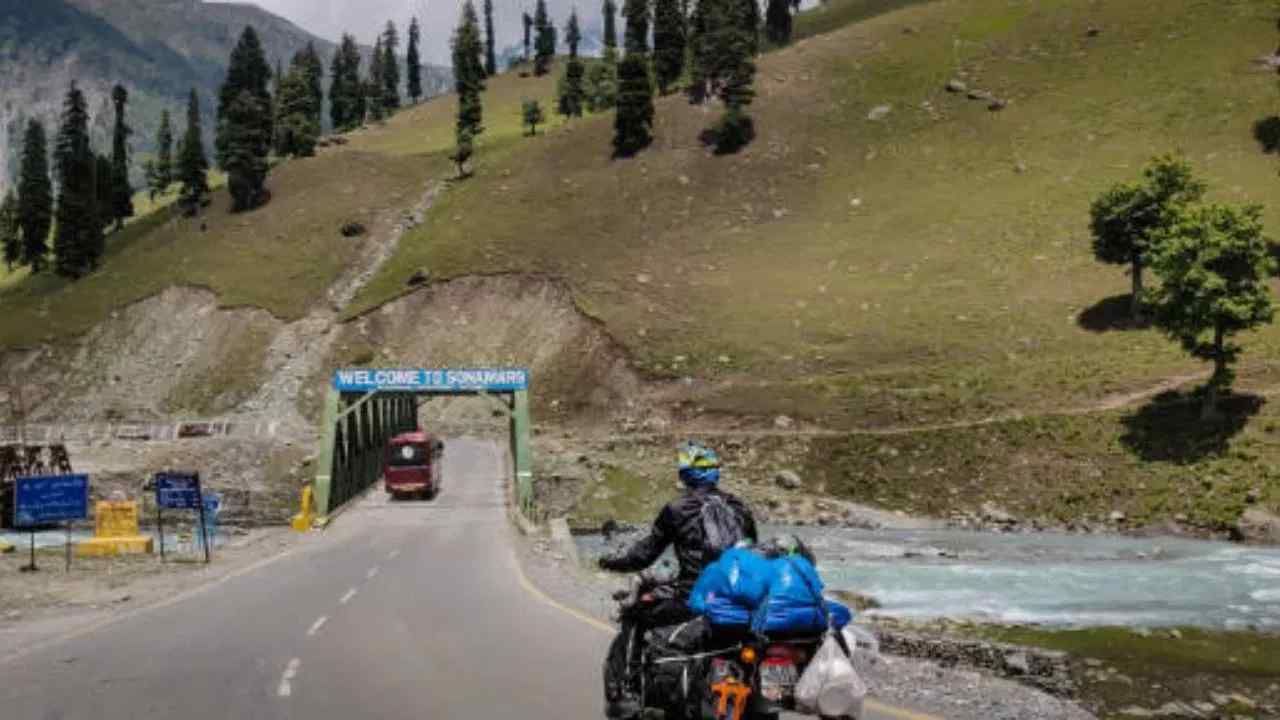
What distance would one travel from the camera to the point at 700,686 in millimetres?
8766

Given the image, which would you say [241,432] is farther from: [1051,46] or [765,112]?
[1051,46]

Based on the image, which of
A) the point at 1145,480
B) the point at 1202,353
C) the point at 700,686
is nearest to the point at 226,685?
the point at 700,686

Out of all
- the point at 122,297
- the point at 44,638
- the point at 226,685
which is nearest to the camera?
the point at 226,685

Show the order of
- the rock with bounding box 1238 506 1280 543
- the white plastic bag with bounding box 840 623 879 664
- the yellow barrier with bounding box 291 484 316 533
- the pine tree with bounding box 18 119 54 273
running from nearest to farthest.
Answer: the white plastic bag with bounding box 840 623 879 664
the rock with bounding box 1238 506 1280 543
the yellow barrier with bounding box 291 484 316 533
the pine tree with bounding box 18 119 54 273

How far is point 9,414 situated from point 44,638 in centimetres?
8846

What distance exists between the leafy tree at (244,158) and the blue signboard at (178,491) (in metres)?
95.9

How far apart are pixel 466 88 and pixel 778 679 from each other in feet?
461

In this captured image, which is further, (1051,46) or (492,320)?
(1051,46)

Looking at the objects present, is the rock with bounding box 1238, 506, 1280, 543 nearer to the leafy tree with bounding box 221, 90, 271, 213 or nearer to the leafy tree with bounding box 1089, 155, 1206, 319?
the leafy tree with bounding box 1089, 155, 1206, 319

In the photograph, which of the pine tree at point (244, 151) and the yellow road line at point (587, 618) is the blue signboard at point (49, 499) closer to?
the yellow road line at point (587, 618)

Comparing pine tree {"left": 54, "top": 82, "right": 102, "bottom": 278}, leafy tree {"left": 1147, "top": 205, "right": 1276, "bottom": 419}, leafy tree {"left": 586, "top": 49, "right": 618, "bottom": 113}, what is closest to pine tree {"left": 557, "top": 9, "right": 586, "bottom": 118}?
leafy tree {"left": 586, "top": 49, "right": 618, "bottom": 113}

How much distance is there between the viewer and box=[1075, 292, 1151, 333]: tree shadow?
7712 centimetres

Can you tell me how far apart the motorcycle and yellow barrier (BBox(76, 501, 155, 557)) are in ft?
118

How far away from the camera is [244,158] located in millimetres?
128000
